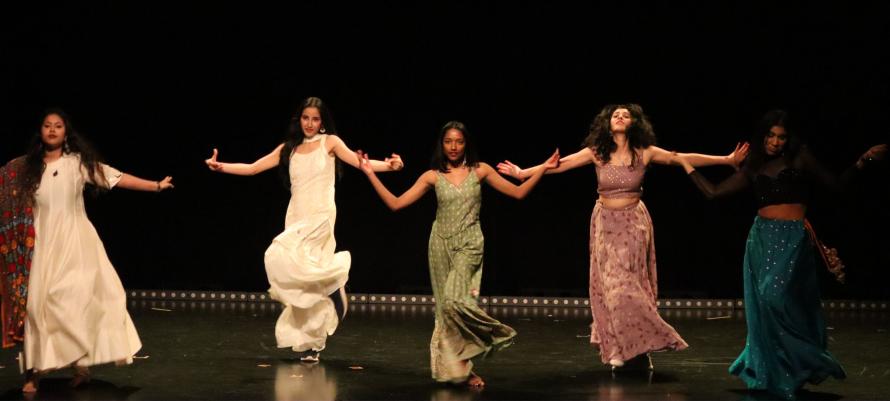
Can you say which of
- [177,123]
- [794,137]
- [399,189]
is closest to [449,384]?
[794,137]

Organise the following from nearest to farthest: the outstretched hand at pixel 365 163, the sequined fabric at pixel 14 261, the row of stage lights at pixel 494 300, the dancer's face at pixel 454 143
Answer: the sequined fabric at pixel 14 261 < the dancer's face at pixel 454 143 < the outstretched hand at pixel 365 163 < the row of stage lights at pixel 494 300

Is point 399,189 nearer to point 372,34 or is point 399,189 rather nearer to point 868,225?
point 372,34

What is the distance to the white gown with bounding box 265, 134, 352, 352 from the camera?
6.12m

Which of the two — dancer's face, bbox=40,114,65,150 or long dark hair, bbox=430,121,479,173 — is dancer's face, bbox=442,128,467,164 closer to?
long dark hair, bbox=430,121,479,173

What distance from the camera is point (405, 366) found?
5.91 m

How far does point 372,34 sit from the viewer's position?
866 centimetres

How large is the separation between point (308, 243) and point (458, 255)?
1219mm

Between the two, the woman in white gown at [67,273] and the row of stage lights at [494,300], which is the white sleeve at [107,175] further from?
the row of stage lights at [494,300]

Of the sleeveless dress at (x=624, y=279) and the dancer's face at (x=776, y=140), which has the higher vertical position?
the dancer's face at (x=776, y=140)

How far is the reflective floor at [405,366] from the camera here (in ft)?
16.5

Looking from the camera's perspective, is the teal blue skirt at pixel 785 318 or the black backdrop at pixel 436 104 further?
the black backdrop at pixel 436 104

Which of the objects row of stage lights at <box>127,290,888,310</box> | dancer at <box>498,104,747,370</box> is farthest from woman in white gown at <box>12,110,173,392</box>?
row of stage lights at <box>127,290,888,310</box>

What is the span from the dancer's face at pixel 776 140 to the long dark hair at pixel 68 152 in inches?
118

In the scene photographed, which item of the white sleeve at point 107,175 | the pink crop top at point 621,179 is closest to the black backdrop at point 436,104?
the pink crop top at point 621,179
